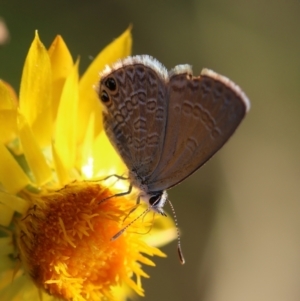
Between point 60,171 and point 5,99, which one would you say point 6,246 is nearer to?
point 60,171

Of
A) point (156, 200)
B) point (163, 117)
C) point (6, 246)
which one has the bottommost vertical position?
point (6, 246)

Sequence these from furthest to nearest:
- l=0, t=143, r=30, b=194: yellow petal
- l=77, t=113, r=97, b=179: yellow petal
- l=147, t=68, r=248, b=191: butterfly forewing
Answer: l=77, t=113, r=97, b=179: yellow petal, l=0, t=143, r=30, b=194: yellow petal, l=147, t=68, r=248, b=191: butterfly forewing

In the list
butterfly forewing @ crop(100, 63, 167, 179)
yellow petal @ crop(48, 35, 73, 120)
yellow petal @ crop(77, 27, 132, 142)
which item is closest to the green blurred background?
yellow petal @ crop(77, 27, 132, 142)

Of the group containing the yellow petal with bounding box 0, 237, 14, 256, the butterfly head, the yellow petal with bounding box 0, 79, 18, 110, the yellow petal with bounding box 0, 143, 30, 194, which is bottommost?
the yellow petal with bounding box 0, 237, 14, 256

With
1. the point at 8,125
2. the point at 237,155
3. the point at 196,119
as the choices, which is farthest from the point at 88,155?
the point at 237,155

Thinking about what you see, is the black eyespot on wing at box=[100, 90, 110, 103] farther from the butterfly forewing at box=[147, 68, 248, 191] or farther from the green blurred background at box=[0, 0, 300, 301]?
the green blurred background at box=[0, 0, 300, 301]

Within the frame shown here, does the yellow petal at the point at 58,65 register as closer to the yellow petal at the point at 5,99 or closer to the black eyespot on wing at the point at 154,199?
the yellow petal at the point at 5,99

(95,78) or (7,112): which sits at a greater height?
(95,78)

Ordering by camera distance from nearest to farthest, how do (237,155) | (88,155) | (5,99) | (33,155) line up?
1. (5,99)
2. (33,155)
3. (88,155)
4. (237,155)

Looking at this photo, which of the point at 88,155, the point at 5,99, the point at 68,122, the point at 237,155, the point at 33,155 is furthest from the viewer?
the point at 237,155
